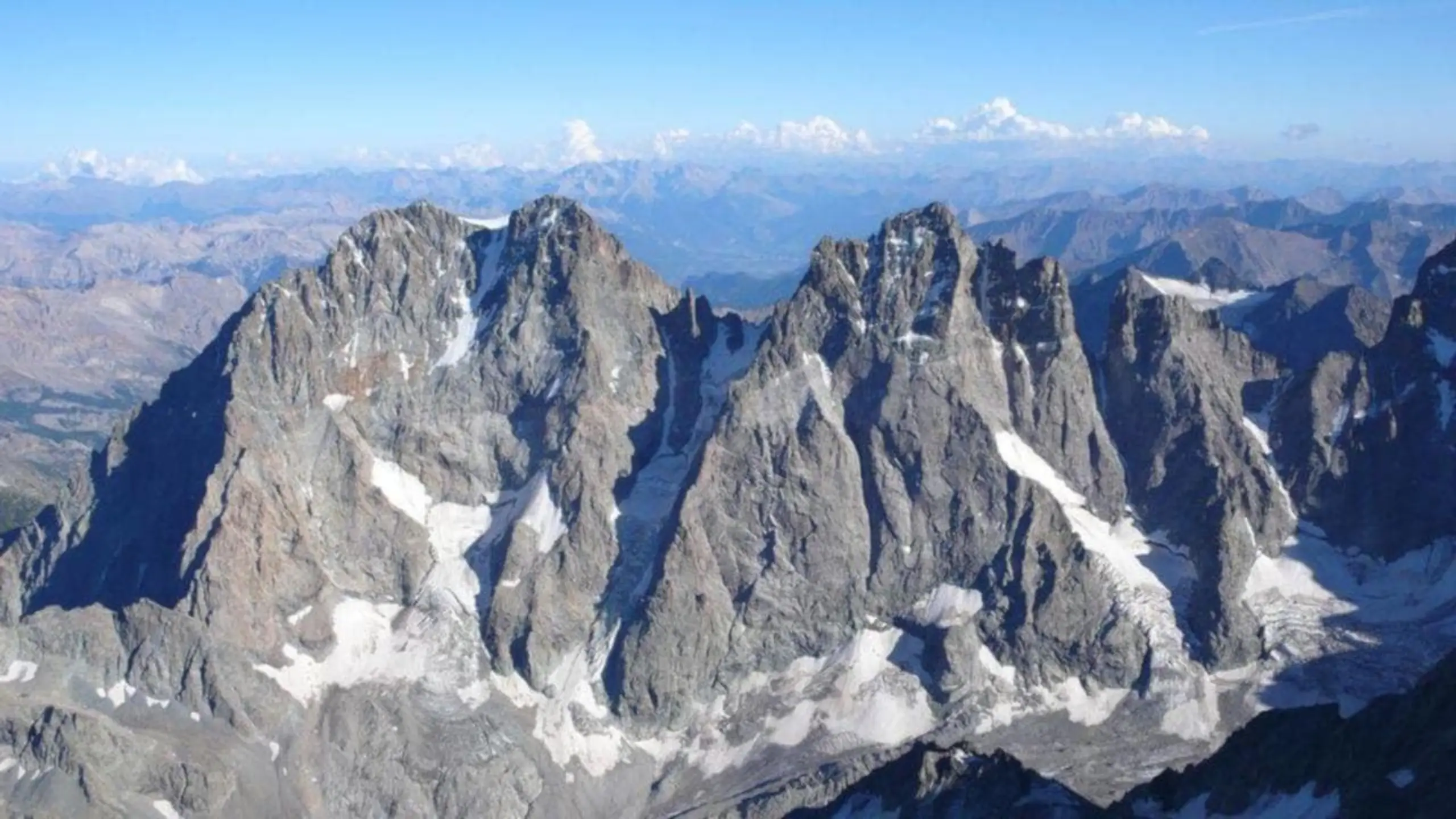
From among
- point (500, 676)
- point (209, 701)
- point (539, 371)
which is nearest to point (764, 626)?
point (500, 676)

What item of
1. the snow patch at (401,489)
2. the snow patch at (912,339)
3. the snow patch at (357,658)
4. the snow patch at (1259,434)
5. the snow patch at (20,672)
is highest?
the snow patch at (912,339)

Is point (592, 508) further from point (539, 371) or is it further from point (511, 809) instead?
point (511, 809)

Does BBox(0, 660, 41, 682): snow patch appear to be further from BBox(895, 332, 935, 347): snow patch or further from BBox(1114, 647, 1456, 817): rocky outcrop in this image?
BBox(1114, 647, 1456, 817): rocky outcrop

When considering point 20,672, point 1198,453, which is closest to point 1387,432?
point 1198,453

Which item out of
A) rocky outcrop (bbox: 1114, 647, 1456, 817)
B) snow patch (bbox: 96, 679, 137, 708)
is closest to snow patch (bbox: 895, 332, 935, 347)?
rocky outcrop (bbox: 1114, 647, 1456, 817)

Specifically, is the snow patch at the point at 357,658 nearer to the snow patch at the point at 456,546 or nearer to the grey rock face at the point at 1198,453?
the snow patch at the point at 456,546

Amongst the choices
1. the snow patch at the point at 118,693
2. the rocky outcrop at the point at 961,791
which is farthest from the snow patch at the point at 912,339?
the snow patch at the point at 118,693
